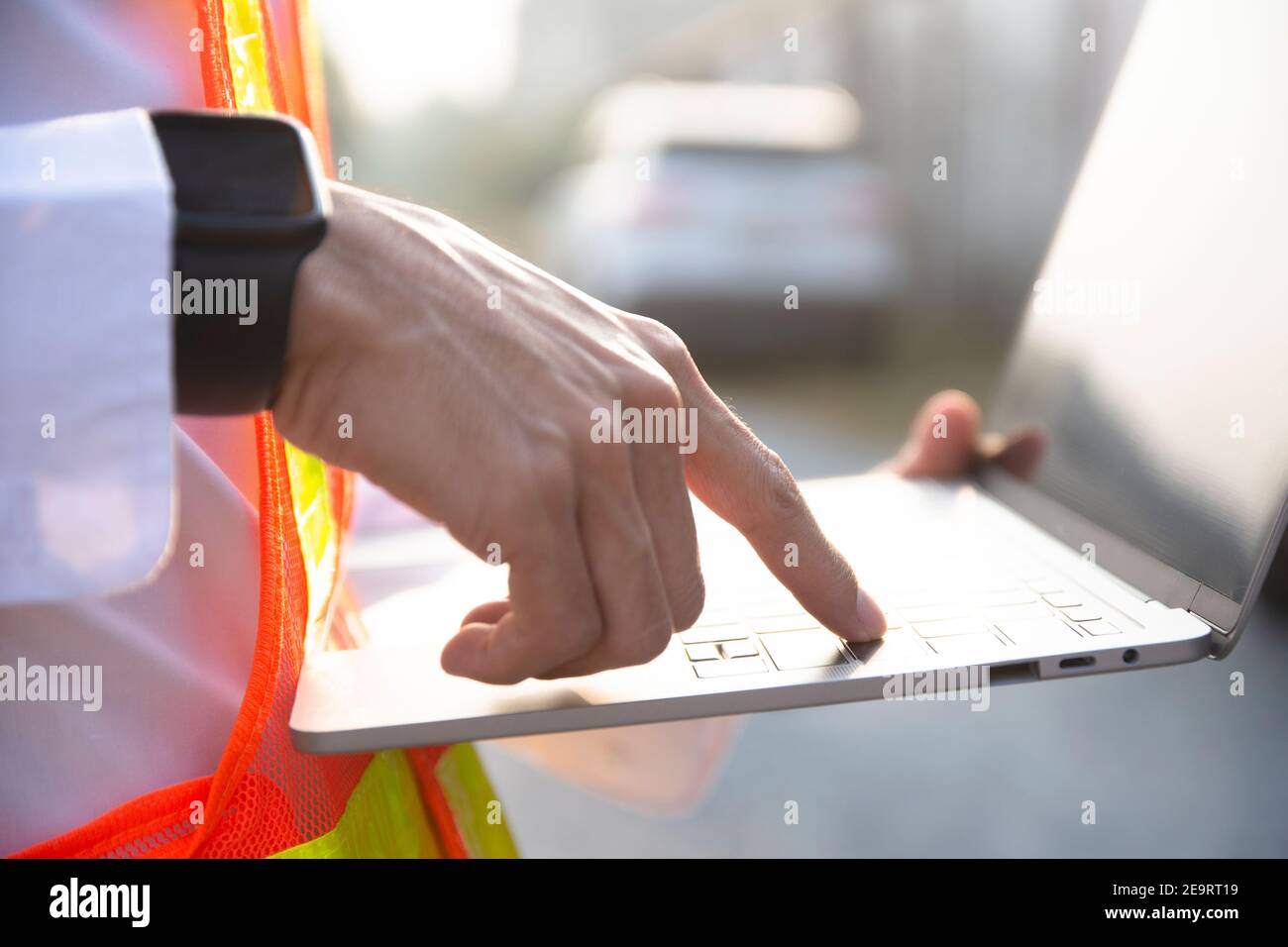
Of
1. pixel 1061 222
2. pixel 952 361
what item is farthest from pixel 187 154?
pixel 952 361

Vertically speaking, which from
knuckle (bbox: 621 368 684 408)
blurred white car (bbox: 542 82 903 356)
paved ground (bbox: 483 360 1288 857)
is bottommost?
paved ground (bbox: 483 360 1288 857)

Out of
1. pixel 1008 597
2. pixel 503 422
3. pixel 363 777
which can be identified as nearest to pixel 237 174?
pixel 503 422

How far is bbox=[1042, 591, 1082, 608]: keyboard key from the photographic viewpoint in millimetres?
880

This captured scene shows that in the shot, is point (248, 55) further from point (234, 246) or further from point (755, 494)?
point (755, 494)

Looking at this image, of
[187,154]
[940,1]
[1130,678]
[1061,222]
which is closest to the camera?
[187,154]

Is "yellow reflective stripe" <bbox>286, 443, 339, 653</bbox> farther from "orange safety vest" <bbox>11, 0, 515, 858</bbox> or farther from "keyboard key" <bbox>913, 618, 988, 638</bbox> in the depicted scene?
"keyboard key" <bbox>913, 618, 988, 638</bbox>

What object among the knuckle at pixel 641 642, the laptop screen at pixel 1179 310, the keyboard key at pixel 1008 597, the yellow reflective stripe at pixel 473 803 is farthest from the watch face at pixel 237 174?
the laptop screen at pixel 1179 310

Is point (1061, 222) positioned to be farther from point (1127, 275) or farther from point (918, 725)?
point (918, 725)

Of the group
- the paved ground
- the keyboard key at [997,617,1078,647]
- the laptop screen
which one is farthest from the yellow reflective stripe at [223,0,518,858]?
the paved ground

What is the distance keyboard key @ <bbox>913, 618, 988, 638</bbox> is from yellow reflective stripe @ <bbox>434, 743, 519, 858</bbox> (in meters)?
0.40

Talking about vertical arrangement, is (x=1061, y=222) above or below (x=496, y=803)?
above

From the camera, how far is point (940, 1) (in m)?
9.06

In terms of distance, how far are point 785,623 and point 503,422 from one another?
1.21ft
